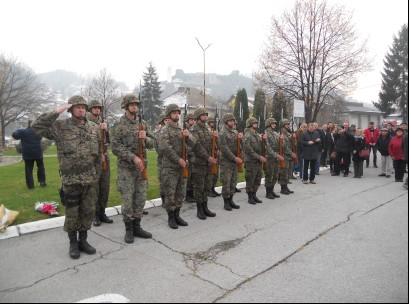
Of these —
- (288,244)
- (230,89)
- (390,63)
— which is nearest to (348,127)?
(288,244)

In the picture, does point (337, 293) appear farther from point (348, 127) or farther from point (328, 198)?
point (348, 127)

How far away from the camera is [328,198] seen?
834 cm

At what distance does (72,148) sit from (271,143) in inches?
206

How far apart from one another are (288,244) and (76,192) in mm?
3011

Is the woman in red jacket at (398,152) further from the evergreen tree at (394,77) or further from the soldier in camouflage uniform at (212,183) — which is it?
the evergreen tree at (394,77)

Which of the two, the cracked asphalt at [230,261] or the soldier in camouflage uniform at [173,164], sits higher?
the soldier in camouflage uniform at [173,164]

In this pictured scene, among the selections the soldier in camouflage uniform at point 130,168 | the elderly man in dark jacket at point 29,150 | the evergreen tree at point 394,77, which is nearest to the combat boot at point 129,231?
the soldier in camouflage uniform at point 130,168

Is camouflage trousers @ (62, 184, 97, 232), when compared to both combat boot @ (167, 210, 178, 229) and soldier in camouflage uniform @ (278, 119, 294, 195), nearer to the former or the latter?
combat boot @ (167, 210, 178, 229)

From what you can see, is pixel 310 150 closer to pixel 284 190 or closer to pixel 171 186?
pixel 284 190

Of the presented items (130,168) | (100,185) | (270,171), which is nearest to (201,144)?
(130,168)

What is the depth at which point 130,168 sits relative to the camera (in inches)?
207

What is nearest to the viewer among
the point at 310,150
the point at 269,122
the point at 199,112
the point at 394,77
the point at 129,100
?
the point at 129,100

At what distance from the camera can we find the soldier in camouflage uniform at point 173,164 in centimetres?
581

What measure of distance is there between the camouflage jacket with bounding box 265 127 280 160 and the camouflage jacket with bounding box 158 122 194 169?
116 inches
